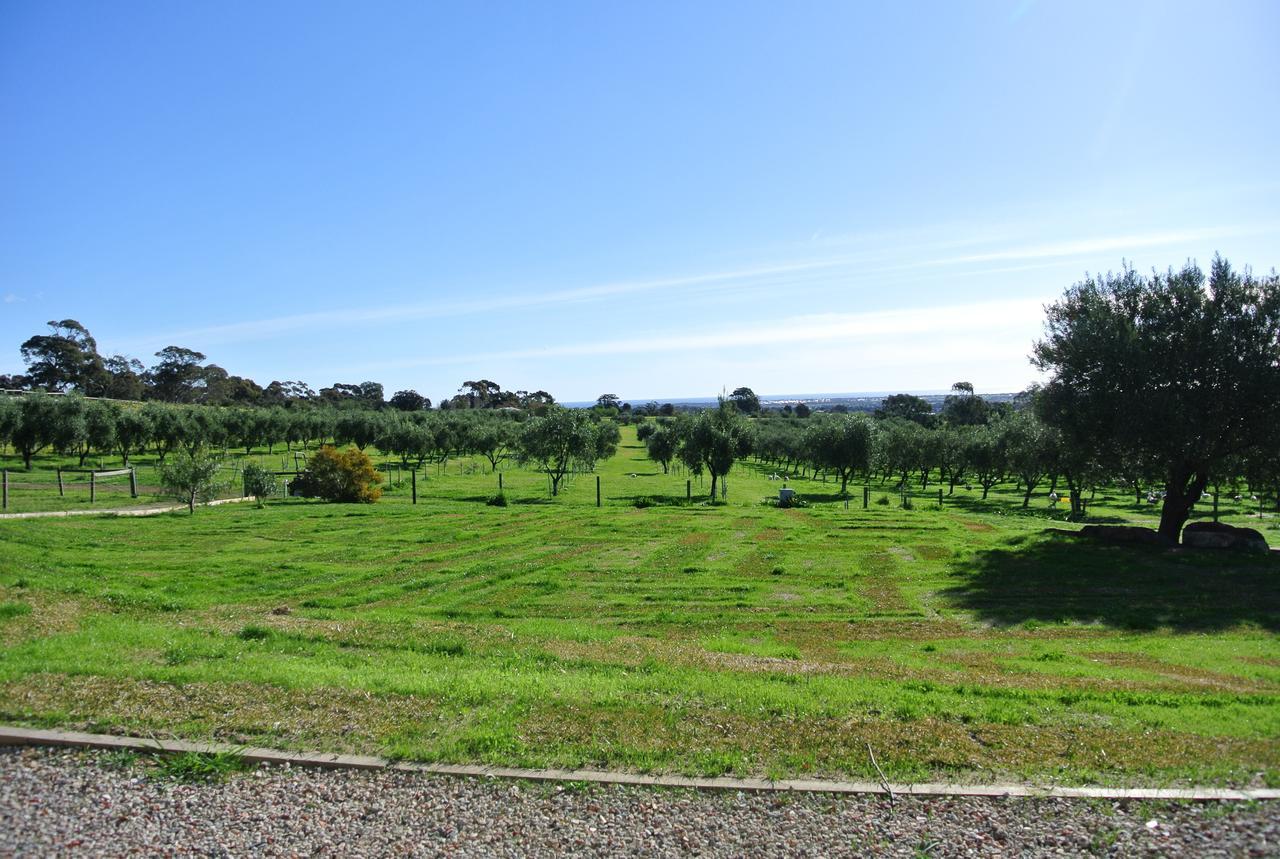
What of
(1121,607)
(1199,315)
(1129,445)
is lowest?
(1121,607)

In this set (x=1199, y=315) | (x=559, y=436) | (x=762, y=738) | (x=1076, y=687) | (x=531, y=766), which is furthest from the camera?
(x=559, y=436)

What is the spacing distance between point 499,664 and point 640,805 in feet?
14.4

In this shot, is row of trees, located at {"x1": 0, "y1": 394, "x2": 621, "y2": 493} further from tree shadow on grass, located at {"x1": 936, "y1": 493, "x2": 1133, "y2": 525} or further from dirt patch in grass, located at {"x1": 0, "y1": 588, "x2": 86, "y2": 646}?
tree shadow on grass, located at {"x1": 936, "y1": 493, "x2": 1133, "y2": 525}

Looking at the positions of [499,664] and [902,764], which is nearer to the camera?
[902,764]

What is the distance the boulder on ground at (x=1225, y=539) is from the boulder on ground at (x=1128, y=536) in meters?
0.79

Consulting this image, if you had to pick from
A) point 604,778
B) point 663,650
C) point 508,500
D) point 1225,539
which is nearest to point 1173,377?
point 1225,539

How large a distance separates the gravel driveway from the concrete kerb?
0.35 feet

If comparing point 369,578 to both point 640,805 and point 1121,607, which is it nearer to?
point 640,805

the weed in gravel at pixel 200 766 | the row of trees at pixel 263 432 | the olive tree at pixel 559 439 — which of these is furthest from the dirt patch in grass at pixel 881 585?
the olive tree at pixel 559 439

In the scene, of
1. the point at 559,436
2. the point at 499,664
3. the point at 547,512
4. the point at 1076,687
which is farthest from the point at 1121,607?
the point at 559,436

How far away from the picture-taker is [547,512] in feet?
107

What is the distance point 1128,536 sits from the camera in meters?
22.7

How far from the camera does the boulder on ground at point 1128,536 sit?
22.4m

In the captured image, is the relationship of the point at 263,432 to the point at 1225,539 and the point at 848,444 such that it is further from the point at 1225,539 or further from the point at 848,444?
the point at 1225,539
